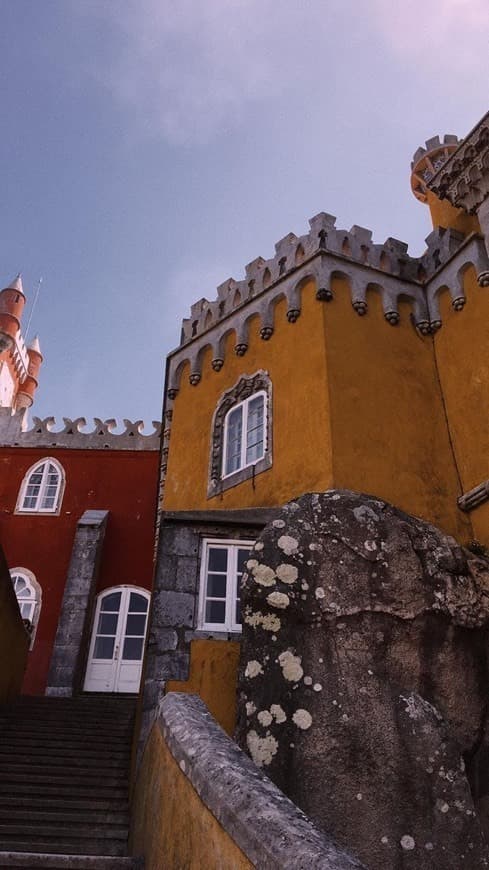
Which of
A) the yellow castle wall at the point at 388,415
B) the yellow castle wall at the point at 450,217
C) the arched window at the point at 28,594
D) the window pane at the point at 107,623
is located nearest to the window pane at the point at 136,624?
the window pane at the point at 107,623

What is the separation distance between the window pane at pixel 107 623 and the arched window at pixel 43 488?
3407mm

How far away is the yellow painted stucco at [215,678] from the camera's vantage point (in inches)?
269

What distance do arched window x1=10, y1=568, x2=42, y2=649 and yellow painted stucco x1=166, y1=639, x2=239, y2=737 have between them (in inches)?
390

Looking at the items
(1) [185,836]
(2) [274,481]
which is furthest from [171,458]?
(1) [185,836]

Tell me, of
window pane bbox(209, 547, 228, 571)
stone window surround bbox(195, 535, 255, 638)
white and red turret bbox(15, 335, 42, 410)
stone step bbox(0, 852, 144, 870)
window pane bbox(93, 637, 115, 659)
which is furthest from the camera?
white and red turret bbox(15, 335, 42, 410)

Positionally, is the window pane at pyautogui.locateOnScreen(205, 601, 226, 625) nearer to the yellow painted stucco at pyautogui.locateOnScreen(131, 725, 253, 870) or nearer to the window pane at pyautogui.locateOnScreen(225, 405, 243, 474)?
the yellow painted stucco at pyautogui.locateOnScreen(131, 725, 253, 870)

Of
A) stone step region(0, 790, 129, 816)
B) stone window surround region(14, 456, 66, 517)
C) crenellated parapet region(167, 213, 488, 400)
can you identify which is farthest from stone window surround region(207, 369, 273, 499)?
stone window surround region(14, 456, 66, 517)

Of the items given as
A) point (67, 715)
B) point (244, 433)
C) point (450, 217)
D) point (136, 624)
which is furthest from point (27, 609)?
point (450, 217)

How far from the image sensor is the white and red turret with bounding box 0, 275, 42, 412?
1276 inches

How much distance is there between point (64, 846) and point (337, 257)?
31.6 ft

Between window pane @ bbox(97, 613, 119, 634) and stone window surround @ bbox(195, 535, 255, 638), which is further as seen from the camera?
window pane @ bbox(97, 613, 119, 634)

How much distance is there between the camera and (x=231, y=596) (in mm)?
7852

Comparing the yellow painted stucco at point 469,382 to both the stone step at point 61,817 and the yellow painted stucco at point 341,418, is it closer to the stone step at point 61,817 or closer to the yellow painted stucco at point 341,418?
the yellow painted stucco at point 341,418

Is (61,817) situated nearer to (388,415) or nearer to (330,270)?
(388,415)
